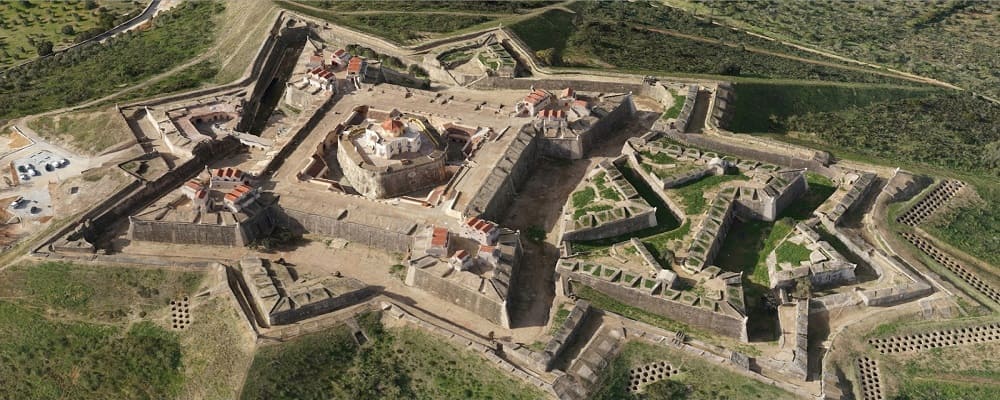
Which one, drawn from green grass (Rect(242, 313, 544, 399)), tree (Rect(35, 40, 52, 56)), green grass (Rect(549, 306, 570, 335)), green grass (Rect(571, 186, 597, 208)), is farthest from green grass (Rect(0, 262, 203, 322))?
tree (Rect(35, 40, 52, 56))

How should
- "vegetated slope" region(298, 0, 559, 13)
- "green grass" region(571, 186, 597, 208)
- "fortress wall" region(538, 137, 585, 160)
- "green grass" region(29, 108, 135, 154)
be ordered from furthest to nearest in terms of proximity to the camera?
"vegetated slope" region(298, 0, 559, 13) → "green grass" region(29, 108, 135, 154) → "fortress wall" region(538, 137, 585, 160) → "green grass" region(571, 186, 597, 208)

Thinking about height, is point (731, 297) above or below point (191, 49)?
above

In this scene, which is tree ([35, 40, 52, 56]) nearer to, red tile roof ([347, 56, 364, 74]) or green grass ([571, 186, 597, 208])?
red tile roof ([347, 56, 364, 74])

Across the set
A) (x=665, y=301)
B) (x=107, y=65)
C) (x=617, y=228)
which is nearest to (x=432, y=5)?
(x=107, y=65)

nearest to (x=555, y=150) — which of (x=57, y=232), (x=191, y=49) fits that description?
(x=57, y=232)

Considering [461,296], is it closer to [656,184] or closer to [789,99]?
[656,184]

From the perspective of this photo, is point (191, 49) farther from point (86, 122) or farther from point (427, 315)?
point (427, 315)

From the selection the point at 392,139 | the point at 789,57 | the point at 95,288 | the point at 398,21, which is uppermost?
the point at 392,139
